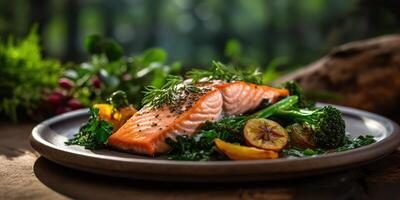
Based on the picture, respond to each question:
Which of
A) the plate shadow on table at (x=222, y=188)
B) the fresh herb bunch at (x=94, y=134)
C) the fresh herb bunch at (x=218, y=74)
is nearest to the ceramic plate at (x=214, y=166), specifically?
the plate shadow on table at (x=222, y=188)

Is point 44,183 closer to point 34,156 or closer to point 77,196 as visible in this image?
point 77,196

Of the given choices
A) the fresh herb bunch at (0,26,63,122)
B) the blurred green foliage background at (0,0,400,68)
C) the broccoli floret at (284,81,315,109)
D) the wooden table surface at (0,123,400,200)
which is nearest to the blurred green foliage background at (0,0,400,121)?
the blurred green foliage background at (0,0,400,68)

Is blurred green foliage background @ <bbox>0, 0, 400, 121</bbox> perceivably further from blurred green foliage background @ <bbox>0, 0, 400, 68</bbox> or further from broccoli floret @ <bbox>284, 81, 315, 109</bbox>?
broccoli floret @ <bbox>284, 81, 315, 109</bbox>

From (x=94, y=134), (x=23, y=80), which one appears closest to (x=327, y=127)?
(x=94, y=134)

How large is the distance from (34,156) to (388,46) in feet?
7.70

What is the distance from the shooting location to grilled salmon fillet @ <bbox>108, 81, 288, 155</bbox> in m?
2.08

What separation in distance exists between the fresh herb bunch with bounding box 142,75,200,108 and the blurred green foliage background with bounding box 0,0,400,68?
166 inches

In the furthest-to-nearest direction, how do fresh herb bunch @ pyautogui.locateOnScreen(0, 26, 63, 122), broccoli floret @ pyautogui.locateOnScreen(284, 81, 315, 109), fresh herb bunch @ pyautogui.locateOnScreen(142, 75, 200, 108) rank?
fresh herb bunch @ pyautogui.locateOnScreen(0, 26, 63, 122) < broccoli floret @ pyautogui.locateOnScreen(284, 81, 315, 109) < fresh herb bunch @ pyautogui.locateOnScreen(142, 75, 200, 108)

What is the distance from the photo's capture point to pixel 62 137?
2.48 m

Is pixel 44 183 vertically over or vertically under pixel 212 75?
under

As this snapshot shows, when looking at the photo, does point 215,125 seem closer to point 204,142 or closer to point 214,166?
point 204,142

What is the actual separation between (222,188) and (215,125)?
1.37 feet

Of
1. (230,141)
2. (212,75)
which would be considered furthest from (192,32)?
(230,141)

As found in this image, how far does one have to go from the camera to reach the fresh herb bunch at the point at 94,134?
2.16 metres
